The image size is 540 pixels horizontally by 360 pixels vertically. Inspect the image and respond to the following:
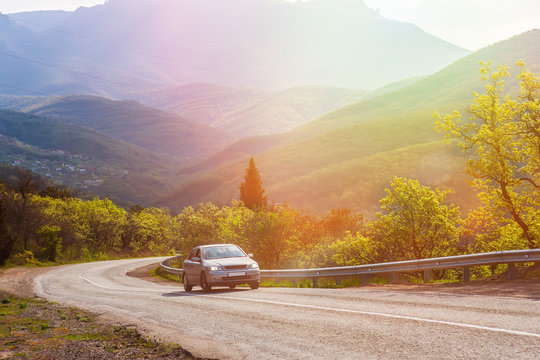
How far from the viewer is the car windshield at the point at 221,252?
728 inches

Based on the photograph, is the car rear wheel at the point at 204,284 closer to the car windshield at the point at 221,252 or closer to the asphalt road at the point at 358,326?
the car windshield at the point at 221,252

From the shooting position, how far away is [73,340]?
9.55m

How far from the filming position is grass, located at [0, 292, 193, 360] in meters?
7.95

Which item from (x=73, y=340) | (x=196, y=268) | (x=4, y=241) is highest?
(x=4, y=241)

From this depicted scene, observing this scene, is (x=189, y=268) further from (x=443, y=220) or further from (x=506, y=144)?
(x=506, y=144)

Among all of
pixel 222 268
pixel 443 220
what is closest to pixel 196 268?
pixel 222 268

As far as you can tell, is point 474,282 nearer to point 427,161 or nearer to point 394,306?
point 394,306

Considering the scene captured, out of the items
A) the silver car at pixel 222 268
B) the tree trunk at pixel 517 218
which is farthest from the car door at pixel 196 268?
the tree trunk at pixel 517 218

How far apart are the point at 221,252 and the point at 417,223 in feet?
36.1

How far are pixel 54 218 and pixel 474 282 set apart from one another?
5843cm

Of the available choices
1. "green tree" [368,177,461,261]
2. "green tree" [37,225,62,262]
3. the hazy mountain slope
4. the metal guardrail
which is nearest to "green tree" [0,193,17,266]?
"green tree" [37,225,62,262]

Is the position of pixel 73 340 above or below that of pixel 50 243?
below

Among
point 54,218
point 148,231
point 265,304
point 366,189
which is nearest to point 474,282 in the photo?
point 265,304

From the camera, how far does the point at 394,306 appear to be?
34.1 feet
